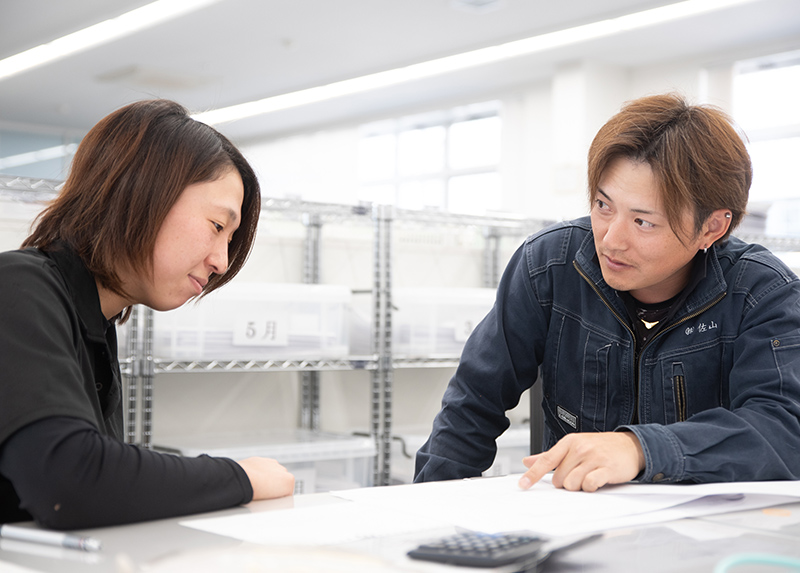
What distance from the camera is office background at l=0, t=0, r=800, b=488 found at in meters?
2.92

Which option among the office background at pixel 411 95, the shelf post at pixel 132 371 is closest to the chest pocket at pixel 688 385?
the shelf post at pixel 132 371

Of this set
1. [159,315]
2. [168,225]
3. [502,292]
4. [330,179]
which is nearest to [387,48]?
[330,179]

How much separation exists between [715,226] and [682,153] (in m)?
0.14

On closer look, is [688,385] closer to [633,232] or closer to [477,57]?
[633,232]

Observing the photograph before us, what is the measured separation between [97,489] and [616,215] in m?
0.81

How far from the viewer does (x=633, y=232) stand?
4.00 feet

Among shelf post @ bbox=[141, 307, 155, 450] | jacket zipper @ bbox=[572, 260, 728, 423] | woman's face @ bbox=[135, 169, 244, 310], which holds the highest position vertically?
woman's face @ bbox=[135, 169, 244, 310]

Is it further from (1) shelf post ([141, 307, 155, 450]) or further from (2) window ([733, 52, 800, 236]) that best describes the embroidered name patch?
(2) window ([733, 52, 800, 236])

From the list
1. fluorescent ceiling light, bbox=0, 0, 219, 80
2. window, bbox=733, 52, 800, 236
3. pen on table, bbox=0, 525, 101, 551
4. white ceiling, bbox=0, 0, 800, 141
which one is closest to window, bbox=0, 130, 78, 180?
white ceiling, bbox=0, 0, 800, 141

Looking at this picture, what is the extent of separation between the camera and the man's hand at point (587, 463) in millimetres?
951

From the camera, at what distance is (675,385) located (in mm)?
1252

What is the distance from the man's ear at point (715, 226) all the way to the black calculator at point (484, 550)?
73 cm

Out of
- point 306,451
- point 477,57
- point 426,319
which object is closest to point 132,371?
point 306,451

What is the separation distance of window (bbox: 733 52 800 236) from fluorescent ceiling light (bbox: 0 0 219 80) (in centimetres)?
376
